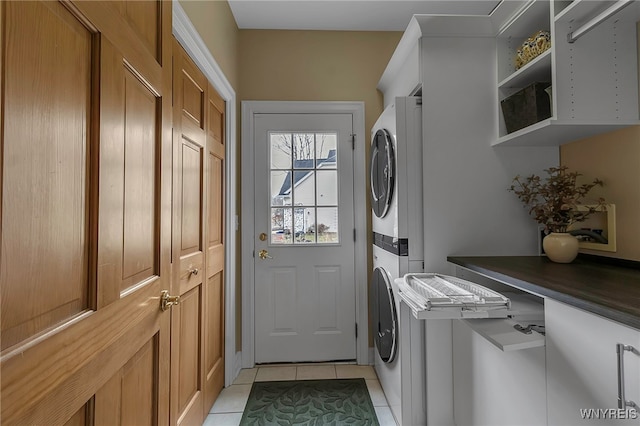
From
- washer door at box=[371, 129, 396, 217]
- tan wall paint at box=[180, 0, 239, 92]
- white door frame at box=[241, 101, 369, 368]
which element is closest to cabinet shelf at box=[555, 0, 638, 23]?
washer door at box=[371, 129, 396, 217]

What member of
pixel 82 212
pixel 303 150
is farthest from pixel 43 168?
pixel 303 150

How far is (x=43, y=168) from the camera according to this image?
0.55 meters

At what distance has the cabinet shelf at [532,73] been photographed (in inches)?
55.6

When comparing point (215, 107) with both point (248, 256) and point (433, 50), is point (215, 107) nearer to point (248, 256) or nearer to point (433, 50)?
point (248, 256)

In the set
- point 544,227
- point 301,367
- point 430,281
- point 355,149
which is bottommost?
point 301,367

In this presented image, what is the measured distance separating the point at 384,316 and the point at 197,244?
117 centimetres

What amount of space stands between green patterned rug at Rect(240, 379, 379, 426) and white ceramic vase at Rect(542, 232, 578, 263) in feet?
4.29

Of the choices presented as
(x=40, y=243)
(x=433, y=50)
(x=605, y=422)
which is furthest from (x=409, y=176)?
(x=40, y=243)

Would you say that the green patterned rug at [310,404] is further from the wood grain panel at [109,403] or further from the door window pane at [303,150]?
the door window pane at [303,150]

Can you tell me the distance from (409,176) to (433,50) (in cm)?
68

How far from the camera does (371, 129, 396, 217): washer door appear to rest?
1.78 meters

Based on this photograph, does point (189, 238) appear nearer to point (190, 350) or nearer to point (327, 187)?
point (190, 350)

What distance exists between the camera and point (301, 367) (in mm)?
2457

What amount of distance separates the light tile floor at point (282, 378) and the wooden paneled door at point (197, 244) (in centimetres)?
8
